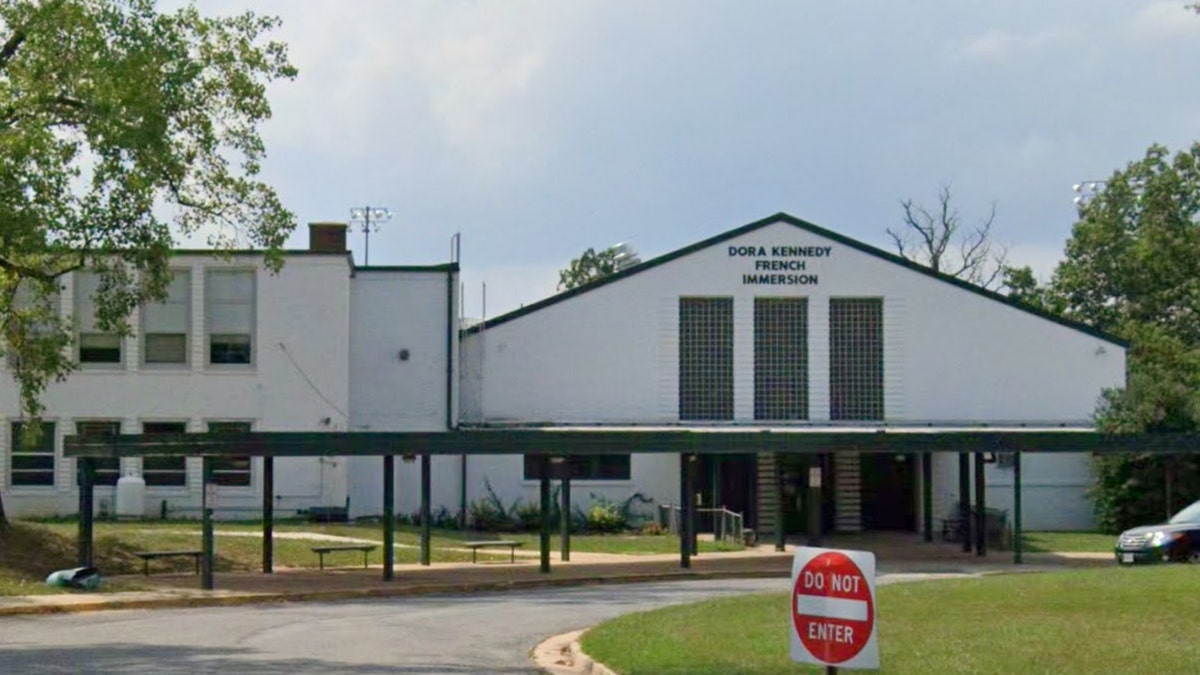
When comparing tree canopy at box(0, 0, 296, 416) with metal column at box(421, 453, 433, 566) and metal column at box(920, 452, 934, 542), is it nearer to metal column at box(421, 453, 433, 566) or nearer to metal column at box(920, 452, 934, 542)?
metal column at box(421, 453, 433, 566)

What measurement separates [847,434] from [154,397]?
68.7 feet

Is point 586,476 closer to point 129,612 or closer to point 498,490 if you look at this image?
point 498,490

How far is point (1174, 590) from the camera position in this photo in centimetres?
2248

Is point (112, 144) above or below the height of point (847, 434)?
above

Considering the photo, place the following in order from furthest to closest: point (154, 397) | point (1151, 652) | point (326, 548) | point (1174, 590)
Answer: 1. point (154, 397)
2. point (326, 548)
3. point (1174, 590)
4. point (1151, 652)

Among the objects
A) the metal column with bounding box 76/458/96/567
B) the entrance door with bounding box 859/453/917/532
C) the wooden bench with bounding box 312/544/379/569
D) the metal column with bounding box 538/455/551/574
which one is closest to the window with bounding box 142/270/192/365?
the wooden bench with bounding box 312/544/379/569

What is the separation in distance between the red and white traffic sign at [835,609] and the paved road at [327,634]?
269 inches

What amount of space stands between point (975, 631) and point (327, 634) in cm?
829

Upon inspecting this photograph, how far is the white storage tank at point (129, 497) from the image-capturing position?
154 ft

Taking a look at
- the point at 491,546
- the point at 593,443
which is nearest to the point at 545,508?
the point at 593,443

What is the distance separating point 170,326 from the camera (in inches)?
1929

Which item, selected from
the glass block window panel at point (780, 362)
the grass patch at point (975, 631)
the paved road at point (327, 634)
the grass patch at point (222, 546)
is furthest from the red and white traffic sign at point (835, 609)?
the glass block window panel at point (780, 362)

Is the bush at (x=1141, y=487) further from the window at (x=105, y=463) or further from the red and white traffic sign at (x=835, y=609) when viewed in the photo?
the red and white traffic sign at (x=835, y=609)

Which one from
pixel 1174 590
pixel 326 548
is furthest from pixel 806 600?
pixel 326 548
